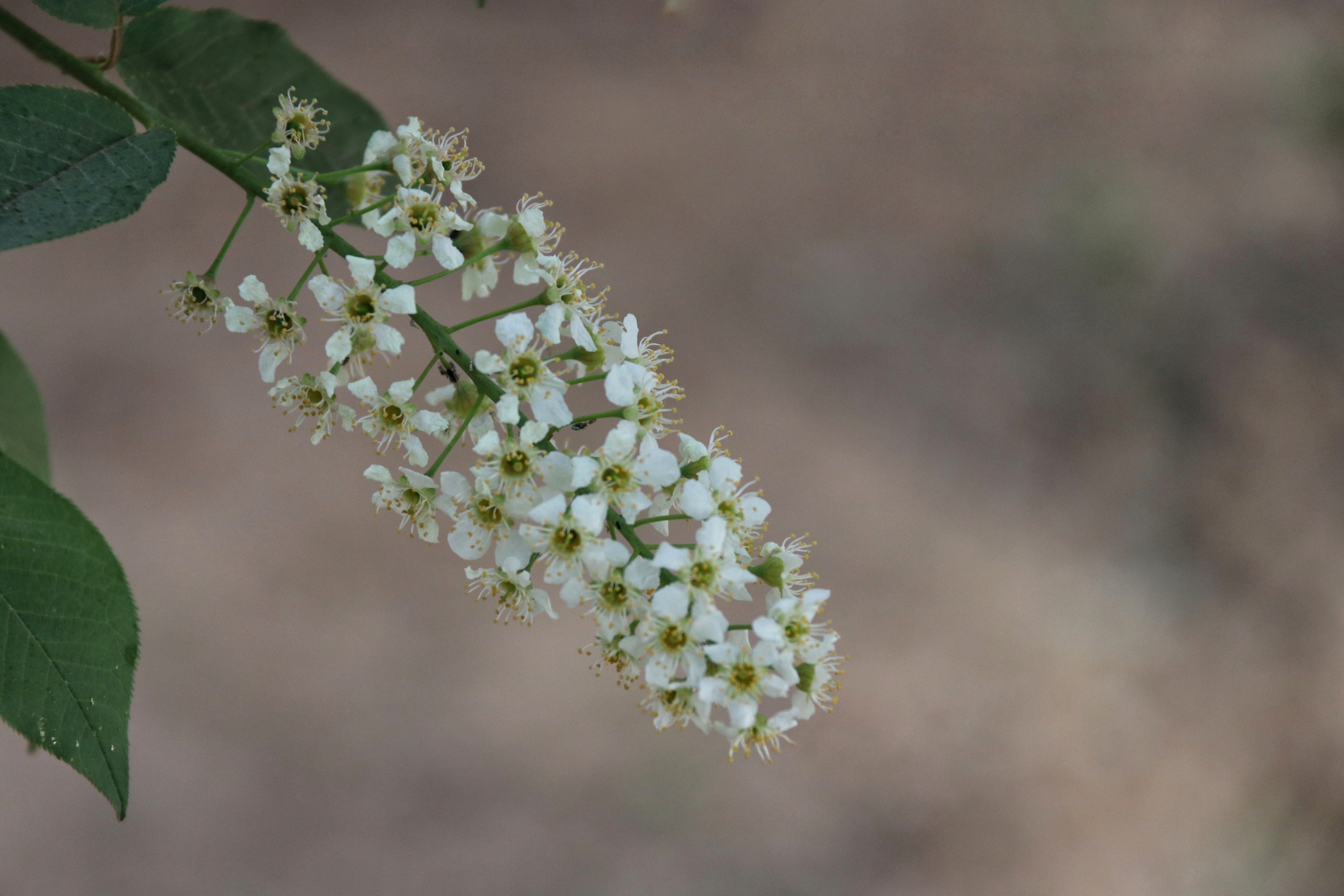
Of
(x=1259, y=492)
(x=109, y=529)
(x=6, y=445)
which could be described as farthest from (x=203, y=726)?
(x=1259, y=492)

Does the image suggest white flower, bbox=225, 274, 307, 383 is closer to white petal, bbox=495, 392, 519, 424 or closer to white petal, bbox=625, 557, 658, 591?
white petal, bbox=495, 392, 519, 424

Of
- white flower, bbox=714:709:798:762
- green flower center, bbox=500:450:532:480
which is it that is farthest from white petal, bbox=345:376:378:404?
white flower, bbox=714:709:798:762

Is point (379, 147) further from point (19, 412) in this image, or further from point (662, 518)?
point (19, 412)

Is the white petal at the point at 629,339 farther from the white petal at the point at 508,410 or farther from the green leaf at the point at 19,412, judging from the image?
the green leaf at the point at 19,412

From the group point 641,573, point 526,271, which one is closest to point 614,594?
point 641,573

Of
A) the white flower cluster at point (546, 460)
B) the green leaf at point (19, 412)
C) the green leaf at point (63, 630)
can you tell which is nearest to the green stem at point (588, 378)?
the white flower cluster at point (546, 460)
